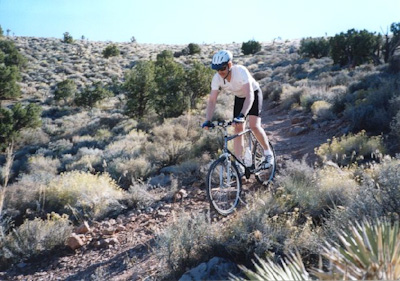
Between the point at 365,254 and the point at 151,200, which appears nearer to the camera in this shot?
the point at 365,254

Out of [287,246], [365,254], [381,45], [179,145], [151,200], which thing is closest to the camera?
[365,254]

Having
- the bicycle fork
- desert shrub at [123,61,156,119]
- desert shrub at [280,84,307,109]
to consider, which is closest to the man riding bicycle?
the bicycle fork

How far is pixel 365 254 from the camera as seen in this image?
1.94m

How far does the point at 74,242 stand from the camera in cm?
506

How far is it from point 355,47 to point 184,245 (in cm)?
2577

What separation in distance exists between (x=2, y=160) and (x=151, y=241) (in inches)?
524

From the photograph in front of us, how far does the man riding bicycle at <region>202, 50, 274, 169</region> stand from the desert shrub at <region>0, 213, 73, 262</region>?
287cm

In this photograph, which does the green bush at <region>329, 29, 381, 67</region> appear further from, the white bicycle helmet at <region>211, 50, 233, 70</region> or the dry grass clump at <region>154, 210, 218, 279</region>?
the dry grass clump at <region>154, 210, 218, 279</region>

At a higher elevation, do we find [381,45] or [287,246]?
[381,45]

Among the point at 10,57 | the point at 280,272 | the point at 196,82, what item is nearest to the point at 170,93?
the point at 196,82

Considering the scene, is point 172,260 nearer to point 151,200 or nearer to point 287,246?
point 287,246

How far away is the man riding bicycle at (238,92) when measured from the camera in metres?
4.61

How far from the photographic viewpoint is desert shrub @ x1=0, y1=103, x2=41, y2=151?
17844 millimetres

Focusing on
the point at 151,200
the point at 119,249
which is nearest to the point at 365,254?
the point at 119,249
